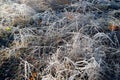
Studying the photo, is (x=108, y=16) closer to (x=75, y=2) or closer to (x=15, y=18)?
(x=75, y=2)

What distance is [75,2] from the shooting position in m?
4.59

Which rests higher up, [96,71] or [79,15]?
[79,15]

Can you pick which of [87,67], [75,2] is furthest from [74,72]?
[75,2]

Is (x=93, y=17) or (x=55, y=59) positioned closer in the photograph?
(x=55, y=59)

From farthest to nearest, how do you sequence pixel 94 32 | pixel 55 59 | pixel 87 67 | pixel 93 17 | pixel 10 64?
1. pixel 93 17
2. pixel 94 32
3. pixel 10 64
4. pixel 55 59
5. pixel 87 67

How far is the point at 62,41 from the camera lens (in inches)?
142

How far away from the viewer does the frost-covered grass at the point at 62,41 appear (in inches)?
122

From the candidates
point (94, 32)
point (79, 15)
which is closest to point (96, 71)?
point (94, 32)

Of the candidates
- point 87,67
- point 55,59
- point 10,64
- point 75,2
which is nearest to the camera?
point 87,67

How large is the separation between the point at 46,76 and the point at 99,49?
690 millimetres

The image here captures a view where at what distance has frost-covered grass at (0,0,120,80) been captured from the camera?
3.10 m

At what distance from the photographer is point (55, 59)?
10.4 feet

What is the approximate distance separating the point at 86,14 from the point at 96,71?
1298 millimetres

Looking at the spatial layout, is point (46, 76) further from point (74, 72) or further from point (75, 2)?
point (75, 2)
